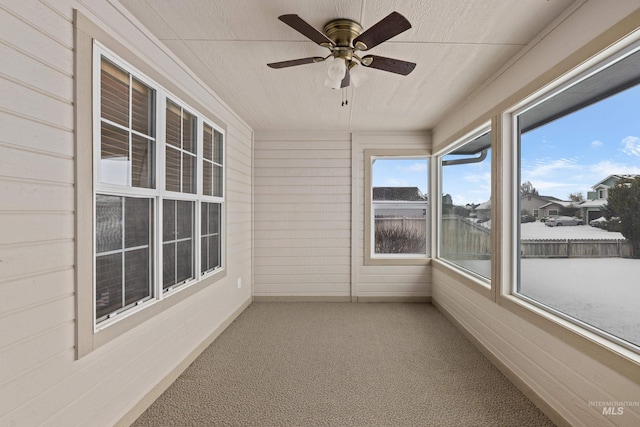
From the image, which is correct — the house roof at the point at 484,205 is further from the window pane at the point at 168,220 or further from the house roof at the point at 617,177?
the window pane at the point at 168,220

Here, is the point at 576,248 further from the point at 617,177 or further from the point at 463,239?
the point at 463,239

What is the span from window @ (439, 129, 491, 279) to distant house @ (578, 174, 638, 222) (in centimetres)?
110

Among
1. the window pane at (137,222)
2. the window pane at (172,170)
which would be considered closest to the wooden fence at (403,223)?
the window pane at (172,170)

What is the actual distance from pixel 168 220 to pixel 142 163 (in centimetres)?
55

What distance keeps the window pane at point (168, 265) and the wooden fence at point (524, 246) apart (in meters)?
2.90

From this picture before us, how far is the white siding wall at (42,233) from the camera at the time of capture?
1319 mm

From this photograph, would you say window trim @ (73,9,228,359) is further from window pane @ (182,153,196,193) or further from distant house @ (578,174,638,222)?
distant house @ (578,174,638,222)

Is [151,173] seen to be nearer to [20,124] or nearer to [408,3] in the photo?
[20,124]

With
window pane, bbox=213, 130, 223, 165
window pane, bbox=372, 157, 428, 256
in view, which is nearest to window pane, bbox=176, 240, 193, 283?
window pane, bbox=213, 130, 223, 165

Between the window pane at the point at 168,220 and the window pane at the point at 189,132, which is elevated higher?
the window pane at the point at 189,132

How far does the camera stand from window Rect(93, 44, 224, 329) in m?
1.86

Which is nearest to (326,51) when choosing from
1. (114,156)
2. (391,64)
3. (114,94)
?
(391,64)

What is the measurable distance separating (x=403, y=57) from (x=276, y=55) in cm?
102

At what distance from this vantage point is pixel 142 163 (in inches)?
86.8
